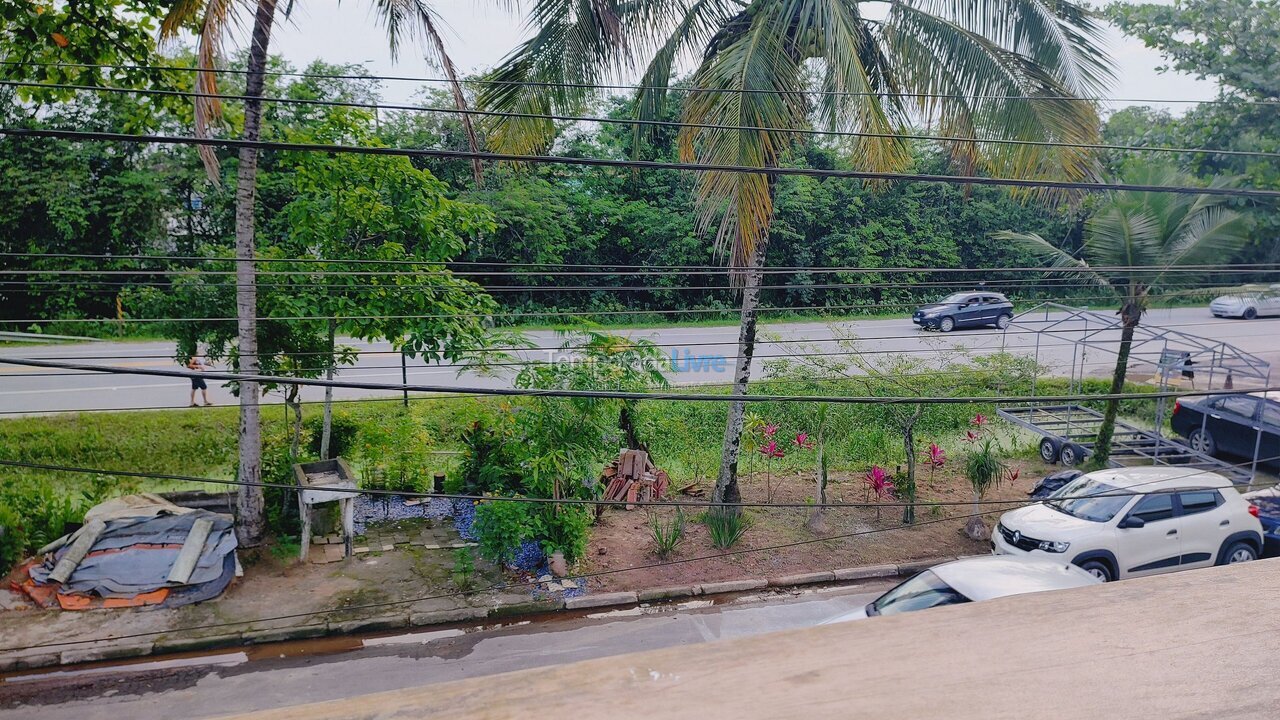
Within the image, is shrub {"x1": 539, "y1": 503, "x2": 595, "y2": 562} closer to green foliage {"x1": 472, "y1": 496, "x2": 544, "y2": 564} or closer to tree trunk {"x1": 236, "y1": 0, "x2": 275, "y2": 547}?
green foliage {"x1": 472, "y1": 496, "x2": 544, "y2": 564}

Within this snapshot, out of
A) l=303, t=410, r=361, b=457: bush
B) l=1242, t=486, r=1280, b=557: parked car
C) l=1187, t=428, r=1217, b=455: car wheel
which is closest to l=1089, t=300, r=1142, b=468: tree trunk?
l=1187, t=428, r=1217, b=455: car wheel

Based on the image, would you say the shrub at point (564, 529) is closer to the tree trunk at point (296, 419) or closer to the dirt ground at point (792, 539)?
the dirt ground at point (792, 539)

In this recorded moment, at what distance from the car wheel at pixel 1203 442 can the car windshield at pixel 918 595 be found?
833cm

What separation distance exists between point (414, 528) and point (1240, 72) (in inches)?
660

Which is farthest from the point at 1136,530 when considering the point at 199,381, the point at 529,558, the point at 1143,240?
the point at 199,381

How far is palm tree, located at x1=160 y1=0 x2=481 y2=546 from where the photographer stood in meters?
7.66

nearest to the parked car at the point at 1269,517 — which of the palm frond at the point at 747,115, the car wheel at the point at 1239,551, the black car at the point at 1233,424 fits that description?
the car wheel at the point at 1239,551

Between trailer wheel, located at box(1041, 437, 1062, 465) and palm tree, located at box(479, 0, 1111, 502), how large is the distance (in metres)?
6.29

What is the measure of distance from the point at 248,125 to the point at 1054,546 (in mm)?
9794

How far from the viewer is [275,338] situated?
10.2 metres

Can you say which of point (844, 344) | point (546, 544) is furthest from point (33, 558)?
point (844, 344)

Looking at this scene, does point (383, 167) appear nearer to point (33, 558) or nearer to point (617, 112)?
point (33, 558)

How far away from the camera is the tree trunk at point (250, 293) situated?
28.0ft

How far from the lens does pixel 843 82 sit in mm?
8445
